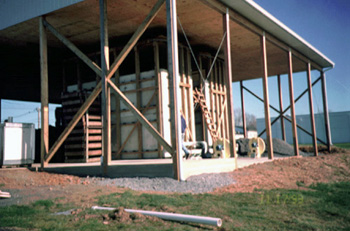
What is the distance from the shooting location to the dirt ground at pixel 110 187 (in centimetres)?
802

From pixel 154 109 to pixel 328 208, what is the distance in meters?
8.95

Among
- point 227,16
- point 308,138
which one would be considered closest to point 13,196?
point 227,16

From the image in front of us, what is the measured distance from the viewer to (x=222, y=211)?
5.97 meters

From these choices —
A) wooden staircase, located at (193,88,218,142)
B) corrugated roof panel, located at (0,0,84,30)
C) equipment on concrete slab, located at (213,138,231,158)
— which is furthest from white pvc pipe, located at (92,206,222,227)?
wooden staircase, located at (193,88,218,142)

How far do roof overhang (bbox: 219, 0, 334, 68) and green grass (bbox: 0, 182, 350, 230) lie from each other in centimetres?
794

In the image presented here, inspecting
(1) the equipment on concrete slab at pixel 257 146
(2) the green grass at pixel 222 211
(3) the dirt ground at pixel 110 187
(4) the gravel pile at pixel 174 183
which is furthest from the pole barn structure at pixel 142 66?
(2) the green grass at pixel 222 211

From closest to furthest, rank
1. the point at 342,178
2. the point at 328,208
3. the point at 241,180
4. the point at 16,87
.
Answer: the point at 328,208 → the point at 241,180 → the point at 342,178 → the point at 16,87

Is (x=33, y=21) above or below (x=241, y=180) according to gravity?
above

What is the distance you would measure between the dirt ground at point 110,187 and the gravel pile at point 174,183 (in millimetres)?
347

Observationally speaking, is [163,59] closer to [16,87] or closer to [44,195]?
[44,195]

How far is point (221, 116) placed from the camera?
18.2 meters

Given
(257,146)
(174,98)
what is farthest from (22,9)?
(257,146)

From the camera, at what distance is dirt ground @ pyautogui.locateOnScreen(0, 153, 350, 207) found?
316 inches

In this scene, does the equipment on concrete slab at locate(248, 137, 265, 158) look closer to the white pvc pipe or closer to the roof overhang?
the roof overhang
